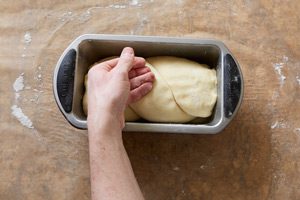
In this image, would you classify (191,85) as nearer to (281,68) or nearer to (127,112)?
(127,112)

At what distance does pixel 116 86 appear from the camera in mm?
865

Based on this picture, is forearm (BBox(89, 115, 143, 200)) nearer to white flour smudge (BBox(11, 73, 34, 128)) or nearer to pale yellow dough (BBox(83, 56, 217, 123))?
pale yellow dough (BBox(83, 56, 217, 123))

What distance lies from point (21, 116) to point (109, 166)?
38 centimetres

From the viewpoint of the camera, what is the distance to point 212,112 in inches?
39.6

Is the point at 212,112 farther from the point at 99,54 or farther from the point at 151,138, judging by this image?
the point at 99,54

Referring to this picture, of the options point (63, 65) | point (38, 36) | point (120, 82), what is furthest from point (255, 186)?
point (38, 36)

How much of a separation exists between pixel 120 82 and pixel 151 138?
25 cm

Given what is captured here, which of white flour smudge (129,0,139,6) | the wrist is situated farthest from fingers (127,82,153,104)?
white flour smudge (129,0,139,6)

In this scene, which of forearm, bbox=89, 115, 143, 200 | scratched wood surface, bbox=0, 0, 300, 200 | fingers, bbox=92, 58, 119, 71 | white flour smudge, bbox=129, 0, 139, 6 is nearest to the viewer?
forearm, bbox=89, 115, 143, 200

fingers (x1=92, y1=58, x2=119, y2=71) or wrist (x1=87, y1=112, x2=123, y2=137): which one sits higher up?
fingers (x1=92, y1=58, x2=119, y2=71)

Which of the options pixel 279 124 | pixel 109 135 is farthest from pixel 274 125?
pixel 109 135

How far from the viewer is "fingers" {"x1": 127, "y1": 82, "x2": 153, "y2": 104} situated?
95 centimetres

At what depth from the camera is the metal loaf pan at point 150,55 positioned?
95 cm

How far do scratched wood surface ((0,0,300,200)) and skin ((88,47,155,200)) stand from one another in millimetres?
217
